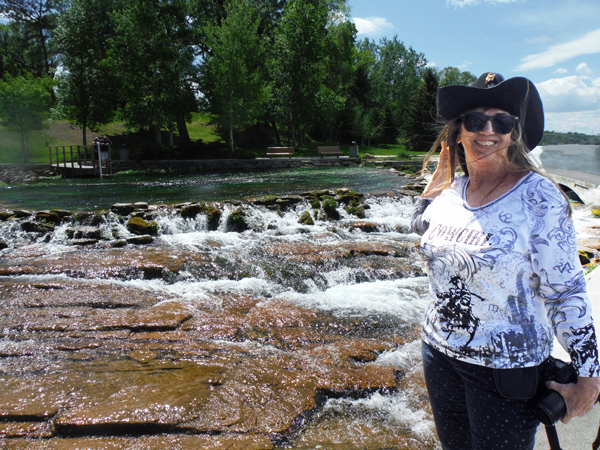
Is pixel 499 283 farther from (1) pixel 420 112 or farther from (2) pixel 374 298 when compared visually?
(1) pixel 420 112

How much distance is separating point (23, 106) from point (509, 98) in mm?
37778

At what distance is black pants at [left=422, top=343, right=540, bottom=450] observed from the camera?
151cm

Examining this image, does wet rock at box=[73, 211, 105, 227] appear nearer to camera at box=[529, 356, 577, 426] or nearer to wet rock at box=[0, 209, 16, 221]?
wet rock at box=[0, 209, 16, 221]

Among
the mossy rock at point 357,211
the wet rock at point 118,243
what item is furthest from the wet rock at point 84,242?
the mossy rock at point 357,211

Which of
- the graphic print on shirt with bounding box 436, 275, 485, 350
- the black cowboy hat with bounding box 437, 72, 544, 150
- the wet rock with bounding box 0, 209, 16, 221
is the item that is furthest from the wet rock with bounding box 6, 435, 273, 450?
the wet rock with bounding box 0, 209, 16, 221

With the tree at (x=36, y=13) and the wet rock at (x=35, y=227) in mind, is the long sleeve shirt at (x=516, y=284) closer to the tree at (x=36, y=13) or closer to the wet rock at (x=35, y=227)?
the wet rock at (x=35, y=227)

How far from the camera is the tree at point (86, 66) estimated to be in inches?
1206

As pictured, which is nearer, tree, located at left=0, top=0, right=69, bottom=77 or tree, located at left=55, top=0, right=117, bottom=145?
tree, located at left=55, top=0, right=117, bottom=145

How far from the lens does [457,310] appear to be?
64.5 inches

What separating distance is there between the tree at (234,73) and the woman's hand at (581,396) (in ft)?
102

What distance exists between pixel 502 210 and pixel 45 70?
189ft

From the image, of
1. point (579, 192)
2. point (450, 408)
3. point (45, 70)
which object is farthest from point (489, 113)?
point (45, 70)

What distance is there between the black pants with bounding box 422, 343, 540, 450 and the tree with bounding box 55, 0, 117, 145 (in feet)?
110

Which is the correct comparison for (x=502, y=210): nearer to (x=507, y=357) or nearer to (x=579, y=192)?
(x=507, y=357)
